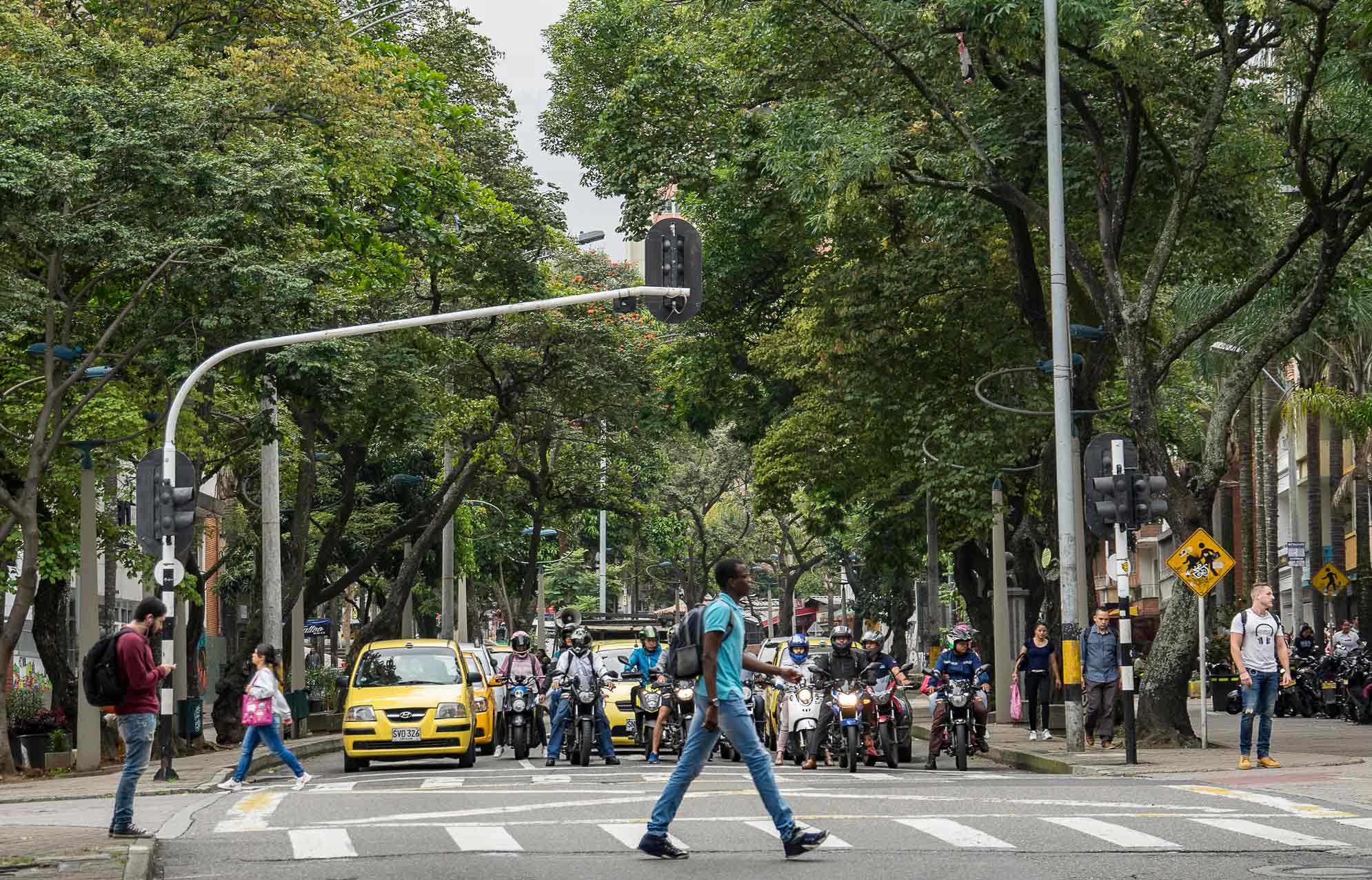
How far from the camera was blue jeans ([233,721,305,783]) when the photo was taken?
788 inches

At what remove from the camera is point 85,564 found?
981 inches

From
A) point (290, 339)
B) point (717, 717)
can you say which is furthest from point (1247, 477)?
point (717, 717)

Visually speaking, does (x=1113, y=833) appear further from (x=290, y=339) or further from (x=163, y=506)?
(x=290, y=339)

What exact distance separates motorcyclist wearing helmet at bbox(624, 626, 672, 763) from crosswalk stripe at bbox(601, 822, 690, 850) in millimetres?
10585

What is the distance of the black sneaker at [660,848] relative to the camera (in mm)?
11641

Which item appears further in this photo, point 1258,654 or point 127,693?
point 1258,654

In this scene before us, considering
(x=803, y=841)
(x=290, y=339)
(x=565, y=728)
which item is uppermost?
(x=290, y=339)

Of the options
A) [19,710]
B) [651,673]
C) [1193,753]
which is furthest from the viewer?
[19,710]

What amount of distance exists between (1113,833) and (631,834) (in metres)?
3.32

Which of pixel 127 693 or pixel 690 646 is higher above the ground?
pixel 690 646

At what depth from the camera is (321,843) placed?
13375mm

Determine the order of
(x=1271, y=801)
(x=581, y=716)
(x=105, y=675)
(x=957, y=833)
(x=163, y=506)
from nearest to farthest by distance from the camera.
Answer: (x=957, y=833) < (x=105, y=675) < (x=1271, y=801) < (x=163, y=506) < (x=581, y=716)

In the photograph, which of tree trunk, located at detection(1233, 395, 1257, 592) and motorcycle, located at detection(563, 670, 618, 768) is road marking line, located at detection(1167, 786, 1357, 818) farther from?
tree trunk, located at detection(1233, 395, 1257, 592)

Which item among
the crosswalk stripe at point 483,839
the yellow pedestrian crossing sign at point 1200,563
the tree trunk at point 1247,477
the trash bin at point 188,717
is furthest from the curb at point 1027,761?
the tree trunk at point 1247,477
